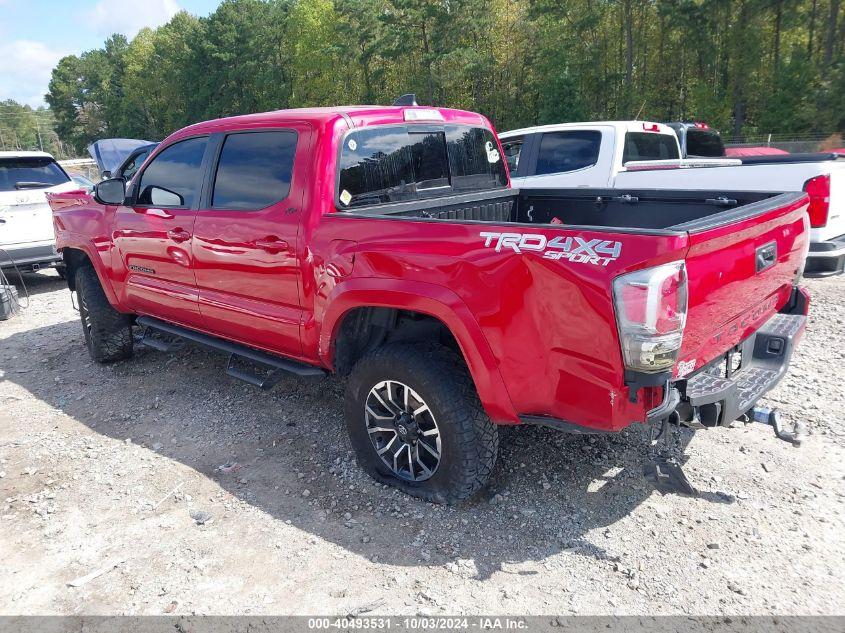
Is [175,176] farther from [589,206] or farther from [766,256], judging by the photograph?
[766,256]

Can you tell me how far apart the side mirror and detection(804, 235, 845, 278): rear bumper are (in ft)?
18.4

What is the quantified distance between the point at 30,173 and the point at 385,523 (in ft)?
28.6

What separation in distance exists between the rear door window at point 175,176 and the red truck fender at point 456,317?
1.79 m

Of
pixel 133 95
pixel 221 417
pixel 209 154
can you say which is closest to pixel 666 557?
pixel 221 417

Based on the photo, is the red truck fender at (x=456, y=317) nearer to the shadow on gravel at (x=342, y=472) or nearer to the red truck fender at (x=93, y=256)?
the shadow on gravel at (x=342, y=472)

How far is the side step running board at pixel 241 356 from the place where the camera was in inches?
147

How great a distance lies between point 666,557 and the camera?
9.04 ft

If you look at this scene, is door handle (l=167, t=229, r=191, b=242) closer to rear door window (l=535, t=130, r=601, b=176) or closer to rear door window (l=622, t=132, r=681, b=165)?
rear door window (l=535, t=130, r=601, b=176)

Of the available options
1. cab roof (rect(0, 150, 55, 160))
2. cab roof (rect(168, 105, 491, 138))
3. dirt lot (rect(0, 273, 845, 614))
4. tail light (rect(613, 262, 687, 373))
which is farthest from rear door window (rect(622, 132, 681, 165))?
cab roof (rect(0, 150, 55, 160))

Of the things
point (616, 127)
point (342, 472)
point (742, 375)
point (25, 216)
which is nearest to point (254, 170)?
point (342, 472)

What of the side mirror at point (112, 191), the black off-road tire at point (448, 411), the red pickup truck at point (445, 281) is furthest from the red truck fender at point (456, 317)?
the side mirror at point (112, 191)

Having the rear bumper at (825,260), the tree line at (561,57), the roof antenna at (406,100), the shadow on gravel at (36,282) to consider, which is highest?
the tree line at (561,57)

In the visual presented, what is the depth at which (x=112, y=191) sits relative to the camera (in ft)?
15.5

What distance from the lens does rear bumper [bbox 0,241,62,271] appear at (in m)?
8.23
